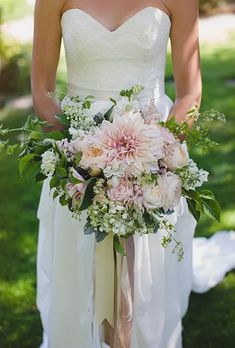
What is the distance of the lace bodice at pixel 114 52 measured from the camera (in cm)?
284

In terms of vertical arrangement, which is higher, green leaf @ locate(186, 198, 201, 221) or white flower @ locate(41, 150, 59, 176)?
white flower @ locate(41, 150, 59, 176)

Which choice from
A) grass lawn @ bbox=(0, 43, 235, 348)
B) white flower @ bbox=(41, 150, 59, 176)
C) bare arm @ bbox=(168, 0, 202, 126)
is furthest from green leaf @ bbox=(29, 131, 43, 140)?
grass lawn @ bbox=(0, 43, 235, 348)

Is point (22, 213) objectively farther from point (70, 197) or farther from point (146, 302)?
point (70, 197)

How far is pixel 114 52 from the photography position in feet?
9.45

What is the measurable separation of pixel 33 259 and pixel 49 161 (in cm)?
229

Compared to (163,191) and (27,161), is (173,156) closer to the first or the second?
(163,191)

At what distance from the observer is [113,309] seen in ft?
9.49

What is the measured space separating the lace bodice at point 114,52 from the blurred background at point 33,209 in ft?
4.75

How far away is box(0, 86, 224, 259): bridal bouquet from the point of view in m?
2.32

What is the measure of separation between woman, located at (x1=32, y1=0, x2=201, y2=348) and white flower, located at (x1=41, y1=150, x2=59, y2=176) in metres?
0.53

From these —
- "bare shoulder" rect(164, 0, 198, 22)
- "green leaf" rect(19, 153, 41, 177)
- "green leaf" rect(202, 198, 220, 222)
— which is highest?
"bare shoulder" rect(164, 0, 198, 22)

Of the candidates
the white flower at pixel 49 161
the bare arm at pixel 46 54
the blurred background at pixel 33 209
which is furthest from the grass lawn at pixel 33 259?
the white flower at pixel 49 161

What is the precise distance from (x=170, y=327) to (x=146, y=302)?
242 mm

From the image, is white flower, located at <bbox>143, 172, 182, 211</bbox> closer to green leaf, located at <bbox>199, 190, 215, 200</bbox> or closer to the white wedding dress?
green leaf, located at <bbox>199, 190, 215, 200</bbox>
